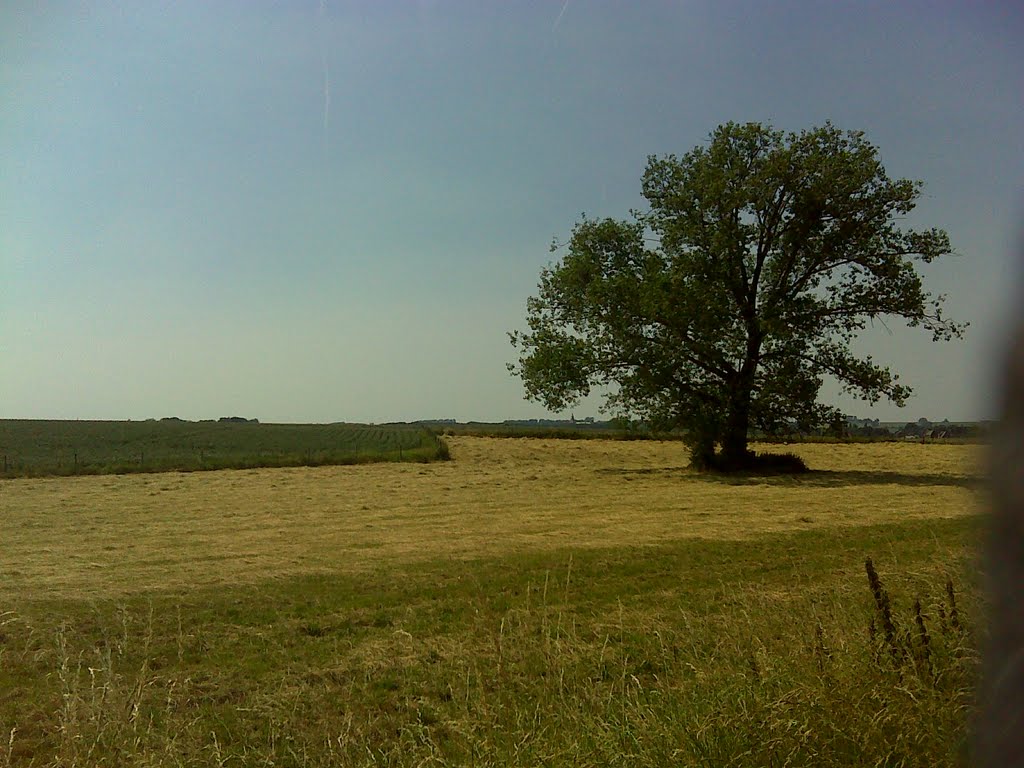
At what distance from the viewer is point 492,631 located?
27.2 ft

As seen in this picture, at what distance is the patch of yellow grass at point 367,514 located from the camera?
14070mm

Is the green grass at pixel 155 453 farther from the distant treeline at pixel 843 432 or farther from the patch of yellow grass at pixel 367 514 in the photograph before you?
the distant treeline at pixel 843 432

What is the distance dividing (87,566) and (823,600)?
38.5 ft

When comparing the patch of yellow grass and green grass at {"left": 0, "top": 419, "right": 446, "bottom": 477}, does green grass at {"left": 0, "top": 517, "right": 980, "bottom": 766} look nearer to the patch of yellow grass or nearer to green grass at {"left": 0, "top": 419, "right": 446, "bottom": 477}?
the patch of yellow grass

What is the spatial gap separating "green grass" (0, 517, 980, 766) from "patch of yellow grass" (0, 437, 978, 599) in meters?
2.23

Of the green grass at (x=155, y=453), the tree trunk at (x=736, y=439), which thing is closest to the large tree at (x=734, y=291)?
the tree trunk at (x=736, y=439)

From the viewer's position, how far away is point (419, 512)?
2156cm

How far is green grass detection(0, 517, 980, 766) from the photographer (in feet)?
13.5

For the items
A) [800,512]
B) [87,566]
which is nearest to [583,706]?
Answer: [87,566]

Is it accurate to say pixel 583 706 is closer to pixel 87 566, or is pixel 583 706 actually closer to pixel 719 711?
pixel 719 711

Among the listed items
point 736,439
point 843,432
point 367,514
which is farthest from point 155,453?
point 843,432

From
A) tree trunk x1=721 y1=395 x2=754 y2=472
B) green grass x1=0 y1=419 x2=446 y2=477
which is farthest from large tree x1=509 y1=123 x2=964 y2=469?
green grass x1=0 y1=419 x2=446 y2=477

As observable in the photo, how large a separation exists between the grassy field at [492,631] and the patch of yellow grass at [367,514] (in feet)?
0.49

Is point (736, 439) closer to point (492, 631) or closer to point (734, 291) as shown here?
point (734, 291)
